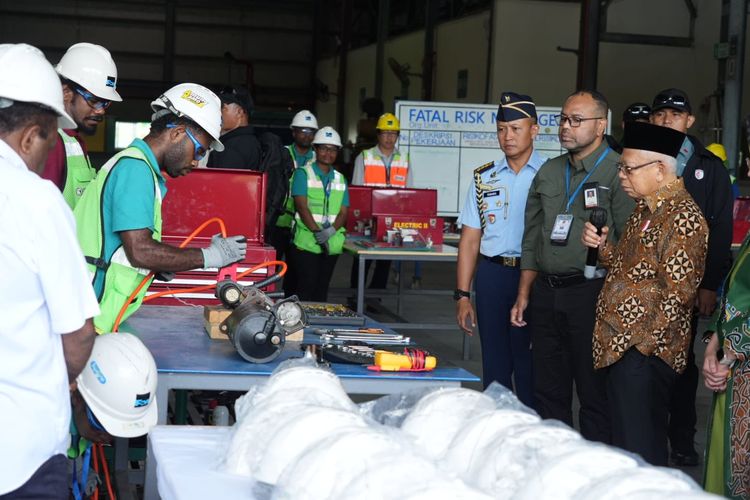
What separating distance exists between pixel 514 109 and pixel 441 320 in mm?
5216

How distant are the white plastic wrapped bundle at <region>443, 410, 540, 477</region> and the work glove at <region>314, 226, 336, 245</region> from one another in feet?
18.2

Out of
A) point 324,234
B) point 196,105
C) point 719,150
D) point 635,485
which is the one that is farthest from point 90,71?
point 719,150

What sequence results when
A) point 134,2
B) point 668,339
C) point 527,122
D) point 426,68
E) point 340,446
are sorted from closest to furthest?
point 340,446 < point 668,339 < point 527,122 < point 426,68 < point 134,2

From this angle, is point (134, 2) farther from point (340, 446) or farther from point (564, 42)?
point (340, 446)

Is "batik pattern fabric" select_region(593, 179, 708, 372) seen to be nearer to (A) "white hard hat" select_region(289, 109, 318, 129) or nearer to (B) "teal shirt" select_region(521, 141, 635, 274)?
(B) "teal shirt" select_region(521, 141, 635, 274)

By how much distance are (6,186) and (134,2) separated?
22.7m

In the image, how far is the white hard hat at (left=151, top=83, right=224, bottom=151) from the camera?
11.1 feet

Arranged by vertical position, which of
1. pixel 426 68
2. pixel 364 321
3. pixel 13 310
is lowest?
pixel 364 321

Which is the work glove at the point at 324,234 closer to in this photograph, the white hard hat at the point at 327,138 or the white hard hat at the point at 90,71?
the white hard hat at the point at 327,138

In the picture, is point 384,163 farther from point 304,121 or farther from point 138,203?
point 138,203

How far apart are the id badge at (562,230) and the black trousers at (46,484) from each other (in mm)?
2456

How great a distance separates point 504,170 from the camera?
4582 millimetres

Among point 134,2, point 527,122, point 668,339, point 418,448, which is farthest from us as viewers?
point 134,2

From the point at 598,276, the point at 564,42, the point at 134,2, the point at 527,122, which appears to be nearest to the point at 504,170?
the point at 527,122
